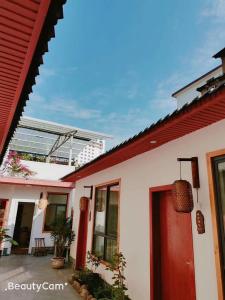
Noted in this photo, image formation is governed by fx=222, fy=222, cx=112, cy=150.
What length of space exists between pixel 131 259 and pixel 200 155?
9.15 ft

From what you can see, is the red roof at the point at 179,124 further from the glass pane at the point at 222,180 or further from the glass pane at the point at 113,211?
the glass pane at the point at 113,211

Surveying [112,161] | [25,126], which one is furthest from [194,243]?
[25,126]

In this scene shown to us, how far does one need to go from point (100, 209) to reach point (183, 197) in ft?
13.6

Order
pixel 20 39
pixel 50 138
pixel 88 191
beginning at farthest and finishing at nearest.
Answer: pixel 50 138 → pixel 88 191 → pixel 20 39

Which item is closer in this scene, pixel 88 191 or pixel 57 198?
pixel 88 191

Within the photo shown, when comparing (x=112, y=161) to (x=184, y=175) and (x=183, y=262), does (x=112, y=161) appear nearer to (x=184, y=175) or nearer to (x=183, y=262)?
(x=184, y=175)

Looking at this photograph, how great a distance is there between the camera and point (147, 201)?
4496mm

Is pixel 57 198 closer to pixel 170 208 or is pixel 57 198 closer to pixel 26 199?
pixel 26 199

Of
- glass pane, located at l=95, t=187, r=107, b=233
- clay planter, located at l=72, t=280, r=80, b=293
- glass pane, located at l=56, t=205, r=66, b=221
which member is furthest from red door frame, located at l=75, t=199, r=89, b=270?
glass pane, located at l=56, t=205, r=66, b=221

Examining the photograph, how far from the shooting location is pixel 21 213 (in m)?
13.2

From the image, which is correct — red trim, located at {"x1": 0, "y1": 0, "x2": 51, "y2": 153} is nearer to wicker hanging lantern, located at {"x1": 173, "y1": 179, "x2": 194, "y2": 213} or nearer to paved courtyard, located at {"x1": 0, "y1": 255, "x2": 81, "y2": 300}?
wicker hanging lantern, located at {"x1": 173, "y1": 179, "x2": 194, "y2": 213}

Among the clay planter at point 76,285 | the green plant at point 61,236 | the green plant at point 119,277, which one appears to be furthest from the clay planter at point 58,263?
the green plant at point 119,277

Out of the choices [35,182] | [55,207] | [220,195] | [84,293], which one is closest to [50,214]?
[55,207]

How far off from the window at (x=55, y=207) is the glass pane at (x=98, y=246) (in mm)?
5106
